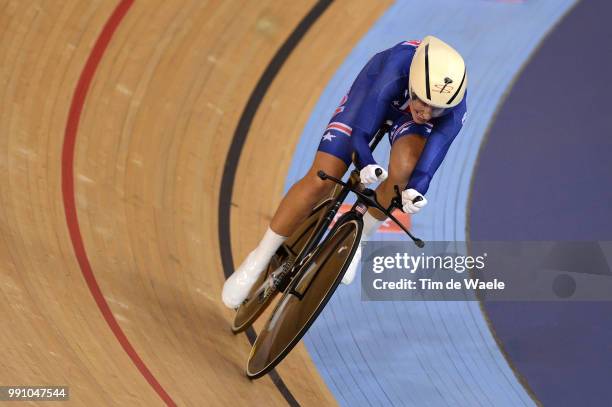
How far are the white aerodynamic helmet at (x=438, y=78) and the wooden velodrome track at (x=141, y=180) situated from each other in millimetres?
1456

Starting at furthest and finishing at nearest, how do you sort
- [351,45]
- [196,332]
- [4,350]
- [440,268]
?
[351,45]
[440,268]
[196,332]
[4,350]

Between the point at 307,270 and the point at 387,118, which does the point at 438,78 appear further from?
the point at 307,270

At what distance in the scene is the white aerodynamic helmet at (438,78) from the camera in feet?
12.3

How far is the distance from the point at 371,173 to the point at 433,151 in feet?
0.93

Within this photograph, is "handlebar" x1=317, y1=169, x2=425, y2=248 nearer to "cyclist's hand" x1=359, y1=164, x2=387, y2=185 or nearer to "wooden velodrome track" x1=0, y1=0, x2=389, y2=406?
"cyclist's hand" x1=359, y1=164, x2=387, y2=185

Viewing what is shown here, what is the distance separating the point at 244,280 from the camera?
4387 millimetres

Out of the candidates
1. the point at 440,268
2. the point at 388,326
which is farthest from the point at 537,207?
the point at 388,326

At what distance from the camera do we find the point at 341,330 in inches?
200

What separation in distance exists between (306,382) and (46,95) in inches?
89.8

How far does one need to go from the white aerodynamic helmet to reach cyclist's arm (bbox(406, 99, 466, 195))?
0.53 ft

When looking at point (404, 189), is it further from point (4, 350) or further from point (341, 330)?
point (4, 350)

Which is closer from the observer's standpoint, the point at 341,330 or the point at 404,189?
the point at 404,189

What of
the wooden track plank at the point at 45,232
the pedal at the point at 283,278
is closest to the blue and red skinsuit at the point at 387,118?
the pedal at the point at 283,278

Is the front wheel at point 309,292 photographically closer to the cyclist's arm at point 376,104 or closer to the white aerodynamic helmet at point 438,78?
the cyclist's arm at point 376,104
